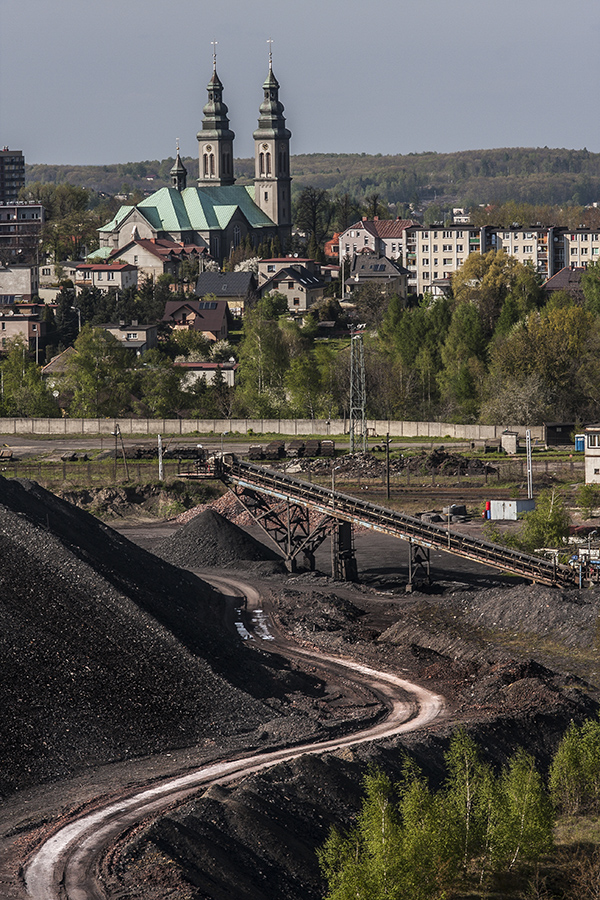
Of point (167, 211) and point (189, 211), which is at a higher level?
point (189, 211)

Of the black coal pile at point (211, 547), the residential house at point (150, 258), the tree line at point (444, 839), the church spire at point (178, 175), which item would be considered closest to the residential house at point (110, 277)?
the residential house at point (150, 258)

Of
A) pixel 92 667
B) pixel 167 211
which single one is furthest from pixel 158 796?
pixel 167 211

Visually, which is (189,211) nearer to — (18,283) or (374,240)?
(374,240)

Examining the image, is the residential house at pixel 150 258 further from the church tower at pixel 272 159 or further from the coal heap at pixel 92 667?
the coal heap at pixel 92 667

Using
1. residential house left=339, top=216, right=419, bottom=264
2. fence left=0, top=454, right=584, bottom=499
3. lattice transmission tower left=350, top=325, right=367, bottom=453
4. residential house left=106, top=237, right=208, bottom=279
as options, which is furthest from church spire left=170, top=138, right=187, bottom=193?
fence left=0, top=454, right=584, bottom=499

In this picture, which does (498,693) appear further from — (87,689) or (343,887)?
(343,887)

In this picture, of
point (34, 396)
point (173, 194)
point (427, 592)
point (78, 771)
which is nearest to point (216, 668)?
point (78, 771)
